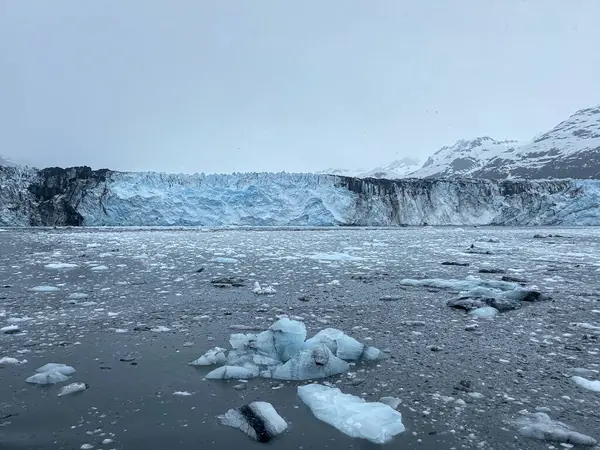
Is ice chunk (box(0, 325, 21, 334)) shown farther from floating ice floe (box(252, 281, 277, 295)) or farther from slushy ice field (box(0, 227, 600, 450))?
floating ice floe (box(252, 281, 277, 295))

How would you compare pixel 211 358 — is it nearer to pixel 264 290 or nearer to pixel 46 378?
pixel 46 378

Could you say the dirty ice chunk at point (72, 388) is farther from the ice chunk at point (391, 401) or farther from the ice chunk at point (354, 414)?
the ice chunk at point (391, 401)

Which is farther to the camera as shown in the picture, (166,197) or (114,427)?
(166,197)

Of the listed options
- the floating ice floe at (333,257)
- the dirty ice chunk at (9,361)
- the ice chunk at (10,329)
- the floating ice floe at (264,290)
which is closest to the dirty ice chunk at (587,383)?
the floating ice floe at (264,290)

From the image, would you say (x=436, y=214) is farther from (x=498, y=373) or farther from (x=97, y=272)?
(x=498, y=373)

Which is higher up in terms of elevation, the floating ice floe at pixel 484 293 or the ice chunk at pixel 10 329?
the floating ice floe at pixel 484 293

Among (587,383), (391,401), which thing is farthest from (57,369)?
(587,383)

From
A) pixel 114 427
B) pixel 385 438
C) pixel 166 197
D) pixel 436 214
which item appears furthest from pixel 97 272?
pixel 436 214

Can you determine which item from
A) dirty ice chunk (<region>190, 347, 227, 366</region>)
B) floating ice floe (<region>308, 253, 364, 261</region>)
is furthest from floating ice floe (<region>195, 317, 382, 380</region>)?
floating ice floe (<region>308, 253, 364, 261</region>)
